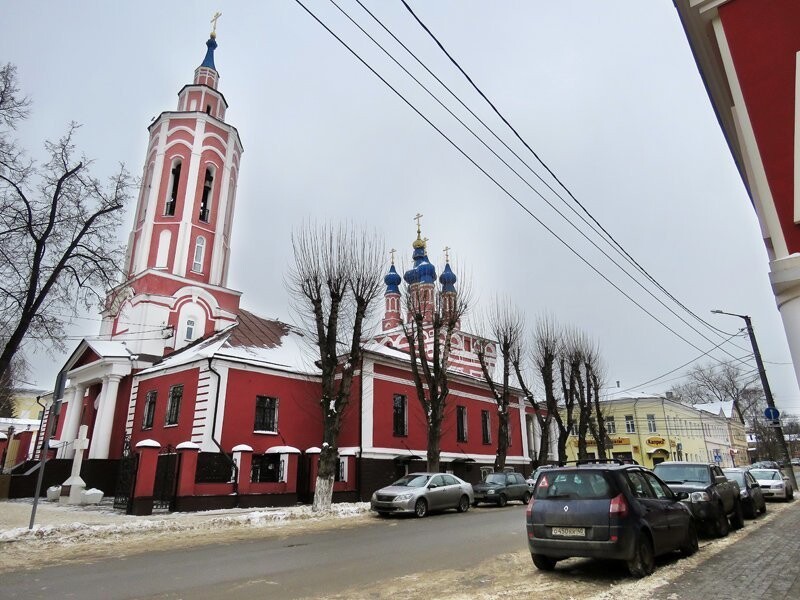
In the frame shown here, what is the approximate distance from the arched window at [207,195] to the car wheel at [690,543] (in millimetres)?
29655

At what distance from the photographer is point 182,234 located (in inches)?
1200

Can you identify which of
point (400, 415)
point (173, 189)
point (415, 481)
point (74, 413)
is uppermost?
point (173, 189)

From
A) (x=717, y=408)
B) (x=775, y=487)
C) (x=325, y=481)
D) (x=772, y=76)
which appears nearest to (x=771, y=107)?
(x=772, y=76)

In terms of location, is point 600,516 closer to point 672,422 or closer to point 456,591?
point 456,591

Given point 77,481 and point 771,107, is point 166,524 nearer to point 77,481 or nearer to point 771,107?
point 77,481

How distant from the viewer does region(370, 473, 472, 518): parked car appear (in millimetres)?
17312

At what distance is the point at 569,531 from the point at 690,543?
9.74ft

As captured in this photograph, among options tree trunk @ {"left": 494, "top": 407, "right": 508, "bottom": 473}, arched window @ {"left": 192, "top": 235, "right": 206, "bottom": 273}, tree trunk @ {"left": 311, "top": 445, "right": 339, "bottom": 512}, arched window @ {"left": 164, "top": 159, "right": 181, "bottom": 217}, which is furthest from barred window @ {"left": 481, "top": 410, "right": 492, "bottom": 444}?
arched window @ {"left": 164, "top": 159, "right": 181, "bottom": 217}

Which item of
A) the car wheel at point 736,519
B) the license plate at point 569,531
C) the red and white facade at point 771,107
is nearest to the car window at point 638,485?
the license plate at point 569,531

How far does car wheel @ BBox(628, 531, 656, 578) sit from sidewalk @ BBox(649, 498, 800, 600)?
1.36ft

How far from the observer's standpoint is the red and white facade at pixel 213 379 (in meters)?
22.3

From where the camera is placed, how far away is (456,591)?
22.3 feet

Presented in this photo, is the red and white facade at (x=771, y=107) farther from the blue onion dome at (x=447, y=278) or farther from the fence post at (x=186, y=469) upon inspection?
the blue onion dome at (x=447, y=278)

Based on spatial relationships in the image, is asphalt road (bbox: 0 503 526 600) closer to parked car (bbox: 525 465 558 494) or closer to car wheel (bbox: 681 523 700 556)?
parked car (bbox: 525 465 558 494)
